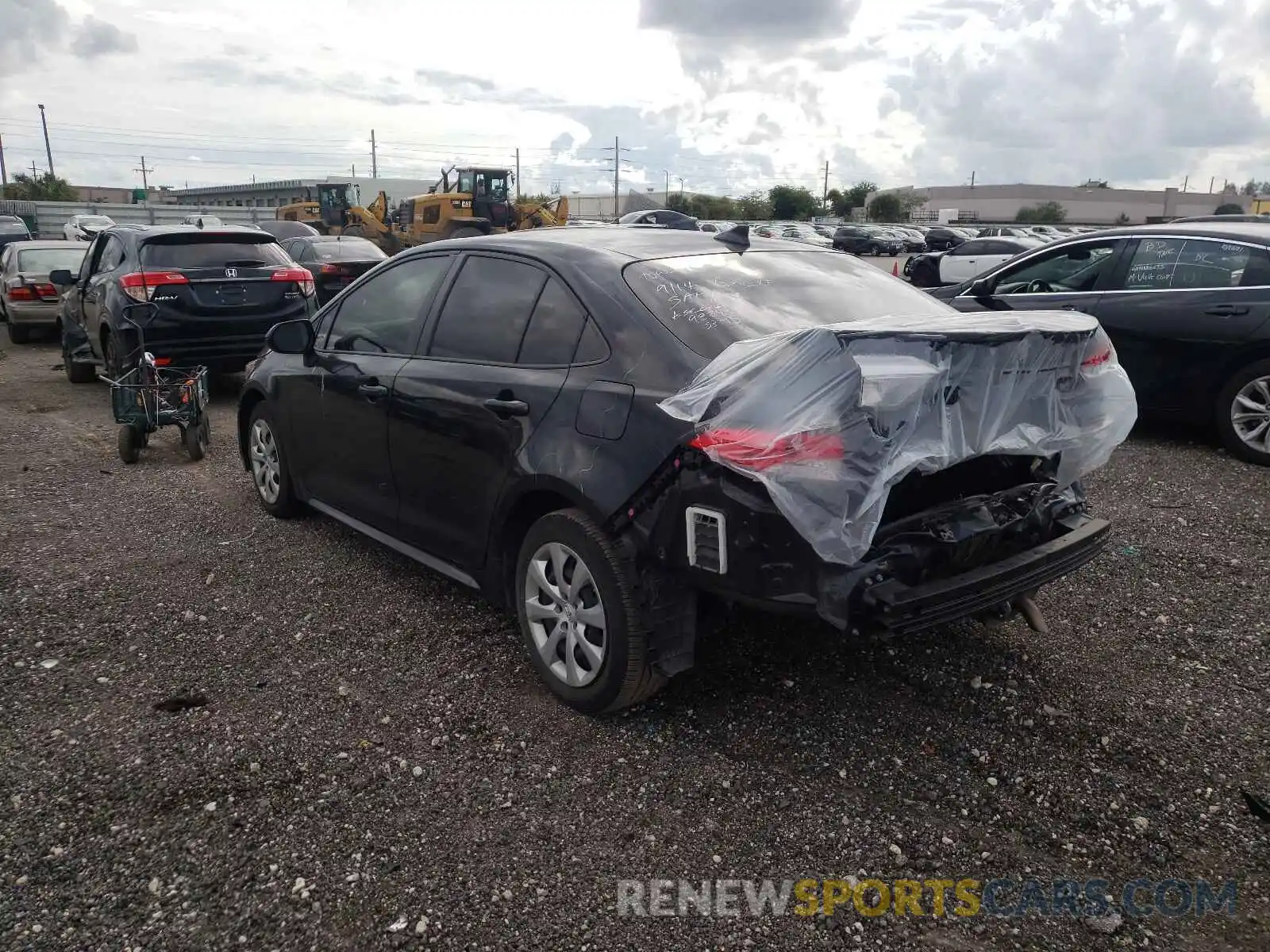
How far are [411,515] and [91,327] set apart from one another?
7117 mm

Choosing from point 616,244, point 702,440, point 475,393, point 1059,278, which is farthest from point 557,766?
point 1059,278

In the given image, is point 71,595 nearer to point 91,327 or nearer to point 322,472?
point 322,472

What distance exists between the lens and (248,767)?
3.18 meters

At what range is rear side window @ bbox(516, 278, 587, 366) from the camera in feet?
Answer: 11.4

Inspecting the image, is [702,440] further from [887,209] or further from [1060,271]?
[887,209]

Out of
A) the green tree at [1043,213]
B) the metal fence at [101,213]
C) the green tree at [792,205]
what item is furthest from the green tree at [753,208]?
the metal fence at [101,213]

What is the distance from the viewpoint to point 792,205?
290 feet

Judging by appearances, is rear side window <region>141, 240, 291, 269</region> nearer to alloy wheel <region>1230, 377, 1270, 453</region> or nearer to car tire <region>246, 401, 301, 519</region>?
car tire <region>246, 401, 301, 519</region>

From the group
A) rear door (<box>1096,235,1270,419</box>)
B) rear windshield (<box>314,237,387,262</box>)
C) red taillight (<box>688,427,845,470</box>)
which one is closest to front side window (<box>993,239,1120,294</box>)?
rear door (<box>1096,235,1270,419</box>)

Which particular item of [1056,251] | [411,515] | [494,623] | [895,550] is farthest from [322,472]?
[1056,251]

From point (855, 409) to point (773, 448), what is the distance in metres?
0.25

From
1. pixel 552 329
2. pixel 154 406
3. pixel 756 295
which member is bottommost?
pixel 154 406

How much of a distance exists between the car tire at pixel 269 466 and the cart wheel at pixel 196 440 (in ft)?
5.15

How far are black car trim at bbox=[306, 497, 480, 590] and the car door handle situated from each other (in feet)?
2.45
